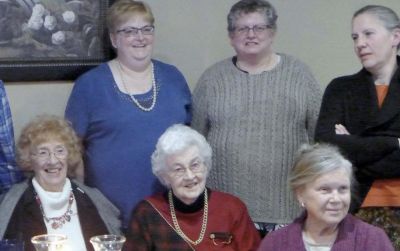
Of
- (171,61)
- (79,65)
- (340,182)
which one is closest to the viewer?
(340,182)

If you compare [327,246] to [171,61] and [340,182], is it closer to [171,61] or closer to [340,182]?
[340,182]

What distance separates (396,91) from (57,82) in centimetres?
Result: 141

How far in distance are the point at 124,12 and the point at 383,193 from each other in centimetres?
121

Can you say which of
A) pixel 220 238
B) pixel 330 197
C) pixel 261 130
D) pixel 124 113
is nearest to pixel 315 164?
pixel 330 197

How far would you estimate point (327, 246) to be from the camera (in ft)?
8.62

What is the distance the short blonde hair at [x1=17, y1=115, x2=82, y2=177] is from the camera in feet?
10.0

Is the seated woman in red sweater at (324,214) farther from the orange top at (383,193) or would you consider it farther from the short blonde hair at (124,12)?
the short blonde hair at (124,12)

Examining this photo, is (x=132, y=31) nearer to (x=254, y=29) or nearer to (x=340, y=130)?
(x=254, y=29)

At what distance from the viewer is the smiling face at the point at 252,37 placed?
3217 millimetres

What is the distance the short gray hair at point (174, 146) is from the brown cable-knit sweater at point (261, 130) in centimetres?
24

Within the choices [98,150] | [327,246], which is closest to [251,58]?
[98,150]

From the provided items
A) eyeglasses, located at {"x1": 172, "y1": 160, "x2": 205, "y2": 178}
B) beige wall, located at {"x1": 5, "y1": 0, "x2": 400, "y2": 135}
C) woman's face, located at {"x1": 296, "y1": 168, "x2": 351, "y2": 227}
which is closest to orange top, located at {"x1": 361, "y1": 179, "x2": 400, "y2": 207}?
woman's face, located at {"x1": 296, "y1": 168, "x2": 351, "y2": 227}

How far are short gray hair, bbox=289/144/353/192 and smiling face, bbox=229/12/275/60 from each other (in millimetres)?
679

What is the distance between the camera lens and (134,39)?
321 cm
